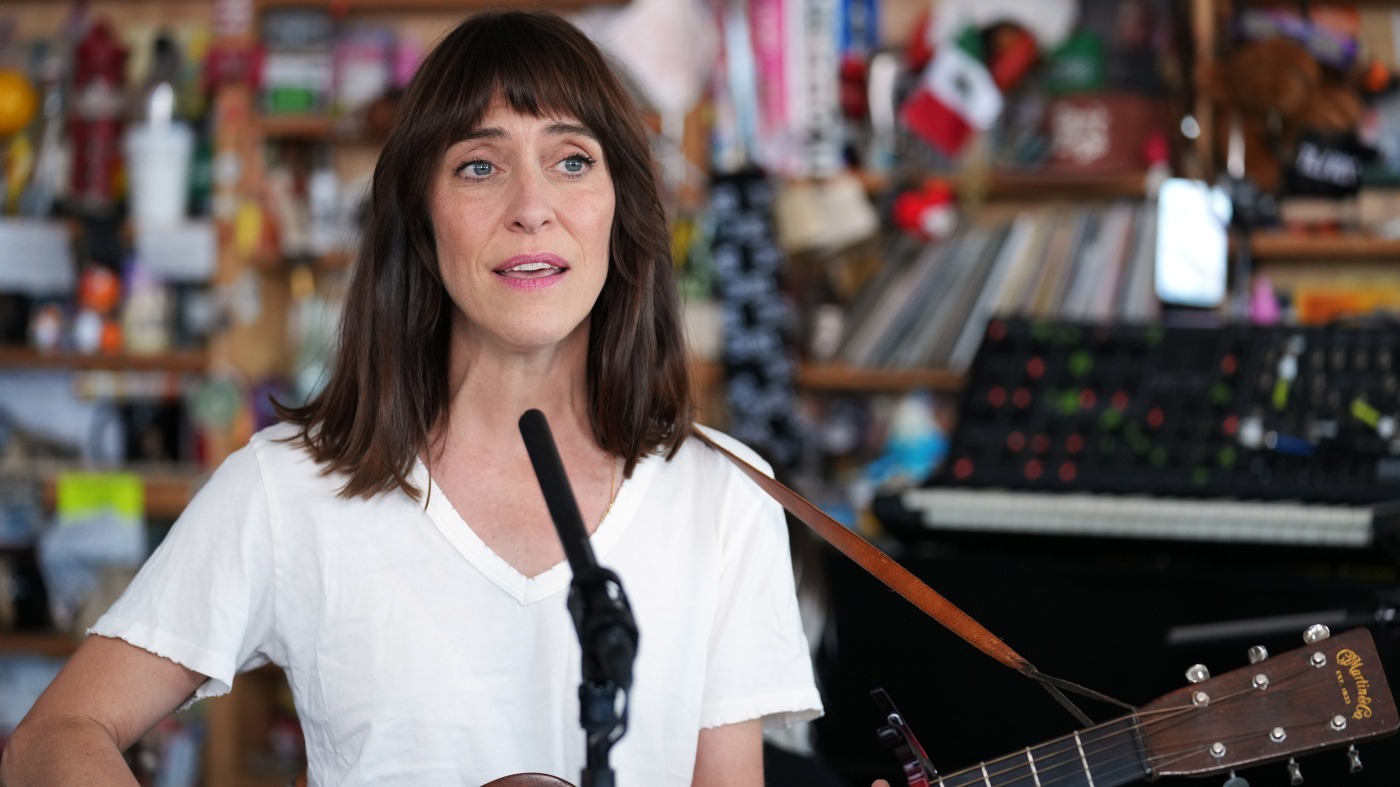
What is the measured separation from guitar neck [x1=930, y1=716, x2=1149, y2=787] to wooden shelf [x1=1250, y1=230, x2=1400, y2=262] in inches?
72.0

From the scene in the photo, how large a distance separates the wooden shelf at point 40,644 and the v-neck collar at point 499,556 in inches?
91.8

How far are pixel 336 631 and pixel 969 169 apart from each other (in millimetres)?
2150

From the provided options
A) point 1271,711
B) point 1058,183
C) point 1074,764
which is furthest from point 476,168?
point 1058,183

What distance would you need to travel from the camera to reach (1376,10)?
3084 millimetres

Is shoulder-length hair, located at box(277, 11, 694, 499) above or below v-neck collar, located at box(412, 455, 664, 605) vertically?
above

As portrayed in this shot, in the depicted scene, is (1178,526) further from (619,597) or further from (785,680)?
(619,597)

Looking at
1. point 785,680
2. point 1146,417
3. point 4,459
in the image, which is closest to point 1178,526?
point 1146,417

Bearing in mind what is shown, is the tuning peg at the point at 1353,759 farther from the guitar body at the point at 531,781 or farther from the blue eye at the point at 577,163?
the blue eye at the point at 577,163

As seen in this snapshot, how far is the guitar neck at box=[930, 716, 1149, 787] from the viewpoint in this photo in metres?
1.31

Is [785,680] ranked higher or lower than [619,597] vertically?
lower

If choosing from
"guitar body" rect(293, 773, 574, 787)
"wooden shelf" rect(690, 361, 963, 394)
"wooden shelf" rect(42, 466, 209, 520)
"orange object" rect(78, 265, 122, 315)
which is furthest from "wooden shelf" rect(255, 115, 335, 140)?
"guitar body" rect(293, 773, 574, 787)

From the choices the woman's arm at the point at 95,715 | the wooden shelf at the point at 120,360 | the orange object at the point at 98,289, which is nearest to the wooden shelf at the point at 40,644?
the wooden shelf at the point at 120,360

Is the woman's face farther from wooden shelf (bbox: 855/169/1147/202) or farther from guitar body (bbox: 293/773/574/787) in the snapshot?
wooden shelf (bbox: 855/169/1147/202)

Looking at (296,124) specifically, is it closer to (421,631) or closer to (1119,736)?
(421,631)
